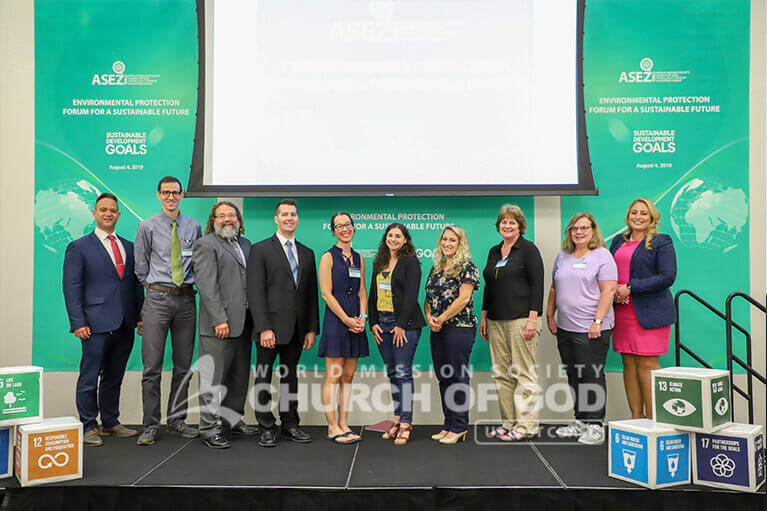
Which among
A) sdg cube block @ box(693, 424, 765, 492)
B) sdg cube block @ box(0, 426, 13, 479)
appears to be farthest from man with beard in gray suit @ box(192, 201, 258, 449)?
sdg cube block @ box(693, 424, 765, 492)

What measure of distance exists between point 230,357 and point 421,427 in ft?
5.14

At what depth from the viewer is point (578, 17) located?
12.8 feet

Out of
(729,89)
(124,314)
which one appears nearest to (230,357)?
(124,314)

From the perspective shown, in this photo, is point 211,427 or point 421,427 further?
point 421,427

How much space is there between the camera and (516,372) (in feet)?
11.2

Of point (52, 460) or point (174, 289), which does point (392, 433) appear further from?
point (52, 460)

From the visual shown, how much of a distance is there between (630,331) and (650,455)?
3.46 ft

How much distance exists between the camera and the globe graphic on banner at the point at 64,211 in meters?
4.04

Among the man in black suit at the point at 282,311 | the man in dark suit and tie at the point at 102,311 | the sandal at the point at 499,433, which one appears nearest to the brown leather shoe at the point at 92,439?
the man in dark suit and tie at the point at 102,311

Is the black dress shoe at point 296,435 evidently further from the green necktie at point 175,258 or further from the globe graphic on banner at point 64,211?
the globe graphic on banner at point 64,211

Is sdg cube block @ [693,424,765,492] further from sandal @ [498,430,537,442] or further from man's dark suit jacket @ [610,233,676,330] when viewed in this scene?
sandal @ [498,430,537,442]

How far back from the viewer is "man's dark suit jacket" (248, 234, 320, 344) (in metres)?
3.22

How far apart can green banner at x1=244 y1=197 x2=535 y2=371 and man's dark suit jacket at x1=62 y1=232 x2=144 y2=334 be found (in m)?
1.23

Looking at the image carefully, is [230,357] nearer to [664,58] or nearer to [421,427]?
[421,427]
